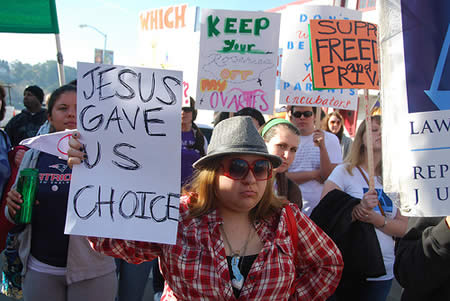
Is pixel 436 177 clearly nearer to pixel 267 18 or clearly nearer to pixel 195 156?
pixel 195 156

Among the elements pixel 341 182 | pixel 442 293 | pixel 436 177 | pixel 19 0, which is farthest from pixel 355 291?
pixel 19 0

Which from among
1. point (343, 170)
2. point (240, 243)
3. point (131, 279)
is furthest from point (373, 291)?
point (131, 279)

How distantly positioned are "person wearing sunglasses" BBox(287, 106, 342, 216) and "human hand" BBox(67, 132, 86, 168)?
231cm

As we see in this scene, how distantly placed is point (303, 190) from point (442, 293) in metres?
2.00

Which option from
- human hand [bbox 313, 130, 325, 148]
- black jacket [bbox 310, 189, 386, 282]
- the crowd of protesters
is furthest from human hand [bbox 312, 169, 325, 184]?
black jacket [bbox 310, 189, 386, 282]

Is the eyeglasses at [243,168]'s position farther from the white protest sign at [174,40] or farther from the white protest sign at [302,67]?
the white protest sign at [174,40]

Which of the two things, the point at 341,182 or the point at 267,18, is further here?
the point at 267,18

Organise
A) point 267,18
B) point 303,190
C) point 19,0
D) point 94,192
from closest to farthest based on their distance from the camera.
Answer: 1. point 94,192
2. point 19,0
3. point 303,190
4. point 267,18

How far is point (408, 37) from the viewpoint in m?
1.46

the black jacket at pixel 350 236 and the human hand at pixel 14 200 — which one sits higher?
the human hand at pixel 14 200

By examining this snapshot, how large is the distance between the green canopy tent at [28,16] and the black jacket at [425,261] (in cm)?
258

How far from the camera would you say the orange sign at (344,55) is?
10.5 ft

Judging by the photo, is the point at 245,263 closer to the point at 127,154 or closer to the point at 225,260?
the point at 225,260

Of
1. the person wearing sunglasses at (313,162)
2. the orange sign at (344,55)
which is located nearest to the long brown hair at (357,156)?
the orange sign at (344,55)
